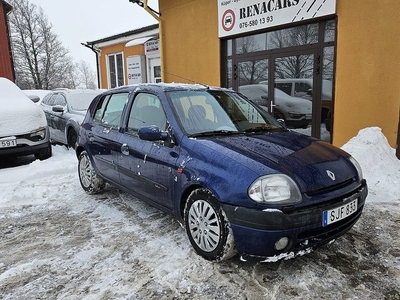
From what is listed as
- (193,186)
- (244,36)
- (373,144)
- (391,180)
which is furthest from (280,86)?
(193,186)

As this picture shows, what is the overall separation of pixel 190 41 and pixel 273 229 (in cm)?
764

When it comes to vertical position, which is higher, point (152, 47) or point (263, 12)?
point (152, 47)

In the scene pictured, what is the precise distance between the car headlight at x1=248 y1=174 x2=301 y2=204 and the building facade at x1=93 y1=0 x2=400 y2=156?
12.9ft

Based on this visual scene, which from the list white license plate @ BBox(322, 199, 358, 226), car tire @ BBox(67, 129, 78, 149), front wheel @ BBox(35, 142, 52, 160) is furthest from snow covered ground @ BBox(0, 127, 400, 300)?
car tire @ BBox(67, 129, 78, 149)

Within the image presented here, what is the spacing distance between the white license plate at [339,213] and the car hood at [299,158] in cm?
19

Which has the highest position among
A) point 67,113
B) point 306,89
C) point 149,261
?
point 306,89

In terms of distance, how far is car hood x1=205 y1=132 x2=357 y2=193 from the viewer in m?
2.54

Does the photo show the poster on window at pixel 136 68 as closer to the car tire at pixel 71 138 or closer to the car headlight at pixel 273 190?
the car tire at pixel 71 138

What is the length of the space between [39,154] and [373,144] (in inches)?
250

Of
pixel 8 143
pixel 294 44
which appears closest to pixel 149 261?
pixel 8 143

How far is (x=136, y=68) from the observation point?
1380cm

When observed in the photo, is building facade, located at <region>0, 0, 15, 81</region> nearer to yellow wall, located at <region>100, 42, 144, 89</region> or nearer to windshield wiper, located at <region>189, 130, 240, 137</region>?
yellow wall, located at <region>100, 42, 144, 89</region>

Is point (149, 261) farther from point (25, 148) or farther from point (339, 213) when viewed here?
point (25, 148)

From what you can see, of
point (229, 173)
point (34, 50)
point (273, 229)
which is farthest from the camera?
point (34, 50)
